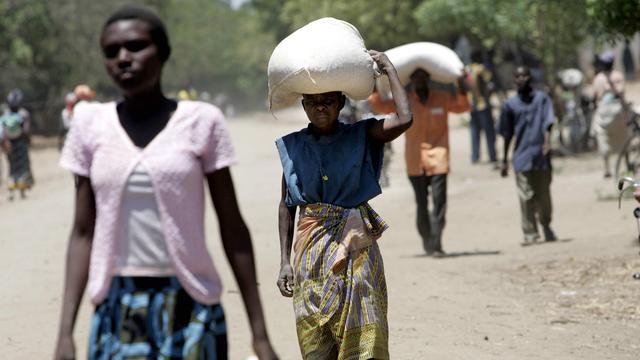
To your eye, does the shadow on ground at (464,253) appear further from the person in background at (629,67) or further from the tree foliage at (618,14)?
the person in background at (629,67)

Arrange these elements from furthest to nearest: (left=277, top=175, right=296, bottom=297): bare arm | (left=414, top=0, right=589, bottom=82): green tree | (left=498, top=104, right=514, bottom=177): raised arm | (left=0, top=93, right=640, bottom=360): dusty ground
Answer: (left=414, top=0, right=589, bottom=82): green tree, (left=498, top=104, right=514, bottom=177): raised arm, (left=0, top=93, right=640, bottom=360): dusty ground, (left=277, top=175, right=296, bottom=297): bare arm

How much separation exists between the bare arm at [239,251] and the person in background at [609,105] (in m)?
15.5

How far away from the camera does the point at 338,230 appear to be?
5.72 m

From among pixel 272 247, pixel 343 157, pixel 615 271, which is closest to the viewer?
pixel 343 157

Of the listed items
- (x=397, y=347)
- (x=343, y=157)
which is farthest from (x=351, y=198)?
(x=397, y=347)

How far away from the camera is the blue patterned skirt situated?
156 inches

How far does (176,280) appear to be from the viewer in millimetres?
3996

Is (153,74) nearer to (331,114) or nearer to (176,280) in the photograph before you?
(176,280)

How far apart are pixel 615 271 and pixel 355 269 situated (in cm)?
572

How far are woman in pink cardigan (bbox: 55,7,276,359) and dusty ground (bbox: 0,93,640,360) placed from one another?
3992 millimetres

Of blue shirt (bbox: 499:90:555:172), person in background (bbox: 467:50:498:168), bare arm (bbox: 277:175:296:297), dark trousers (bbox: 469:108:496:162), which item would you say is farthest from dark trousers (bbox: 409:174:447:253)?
dark trousers (bbox: 469:108:496:162)

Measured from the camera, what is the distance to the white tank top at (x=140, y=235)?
3.95 m

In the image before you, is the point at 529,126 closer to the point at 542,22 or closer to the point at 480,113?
the point at 480,113

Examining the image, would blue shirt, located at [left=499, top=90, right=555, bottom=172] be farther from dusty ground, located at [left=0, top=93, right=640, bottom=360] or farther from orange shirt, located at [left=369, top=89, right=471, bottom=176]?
orange shirt, located at [left=369, top=89, right=471, bottom=176]
